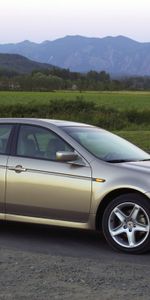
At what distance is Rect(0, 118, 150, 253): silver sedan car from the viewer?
6.57 meters

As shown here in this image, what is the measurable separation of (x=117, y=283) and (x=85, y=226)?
68.3 inches

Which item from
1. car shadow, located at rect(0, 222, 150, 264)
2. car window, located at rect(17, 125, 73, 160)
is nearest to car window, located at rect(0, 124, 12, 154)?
car window, located at rect(17, 125, 73, 160)

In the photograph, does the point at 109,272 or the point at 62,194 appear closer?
the point at 109,272

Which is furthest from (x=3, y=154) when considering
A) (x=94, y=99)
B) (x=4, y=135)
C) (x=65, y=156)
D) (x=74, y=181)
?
(x=94, y=99)

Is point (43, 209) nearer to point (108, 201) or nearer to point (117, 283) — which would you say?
point (108, 201)

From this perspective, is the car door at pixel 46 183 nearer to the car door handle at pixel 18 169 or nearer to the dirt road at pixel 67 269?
the car door handle at pixel 18 169

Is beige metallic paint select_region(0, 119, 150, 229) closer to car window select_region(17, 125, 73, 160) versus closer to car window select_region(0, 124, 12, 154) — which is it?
car window select_region(17, 125, 73, 160)

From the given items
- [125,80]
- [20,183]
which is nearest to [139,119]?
[20,183]

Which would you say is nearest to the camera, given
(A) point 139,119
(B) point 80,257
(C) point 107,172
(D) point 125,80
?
(B) point 80,257

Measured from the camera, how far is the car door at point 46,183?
Answer: 22.3ft

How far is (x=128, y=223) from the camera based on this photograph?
659 cm

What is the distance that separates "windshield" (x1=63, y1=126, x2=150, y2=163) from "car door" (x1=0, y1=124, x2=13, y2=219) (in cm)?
77

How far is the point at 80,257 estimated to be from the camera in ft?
20.7

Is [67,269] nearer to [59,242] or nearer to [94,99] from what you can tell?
[59,242]
